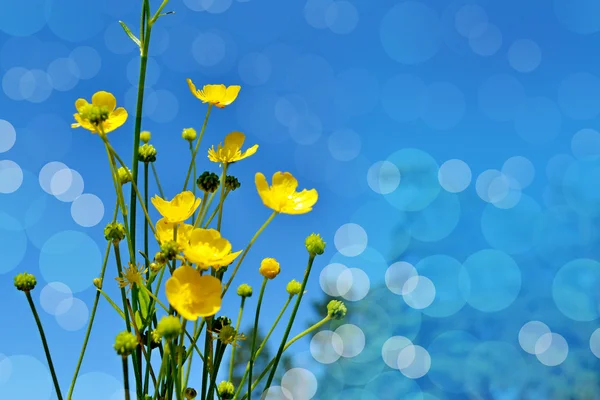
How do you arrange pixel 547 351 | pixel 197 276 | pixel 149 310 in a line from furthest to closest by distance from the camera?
pixel 547 351, pixel 149 310, pixel 197 276

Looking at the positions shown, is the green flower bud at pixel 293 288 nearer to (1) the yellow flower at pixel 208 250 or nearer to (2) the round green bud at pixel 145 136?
(1) the yellow flower at pixel 208 250

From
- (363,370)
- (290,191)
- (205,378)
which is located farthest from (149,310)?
(363,370)

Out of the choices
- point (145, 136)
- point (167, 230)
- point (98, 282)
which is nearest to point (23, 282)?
point (98, 282)

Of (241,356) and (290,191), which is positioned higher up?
(241,356)

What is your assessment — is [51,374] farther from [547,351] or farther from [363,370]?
[363,370]

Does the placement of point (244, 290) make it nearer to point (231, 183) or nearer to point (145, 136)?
point (231, 183)

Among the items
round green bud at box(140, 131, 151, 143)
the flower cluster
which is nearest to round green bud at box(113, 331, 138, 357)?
the flower cluster

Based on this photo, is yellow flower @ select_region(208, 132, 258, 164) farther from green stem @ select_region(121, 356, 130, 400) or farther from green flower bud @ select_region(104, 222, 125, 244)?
green stem @ select_region(121, 356, 130, 400)
